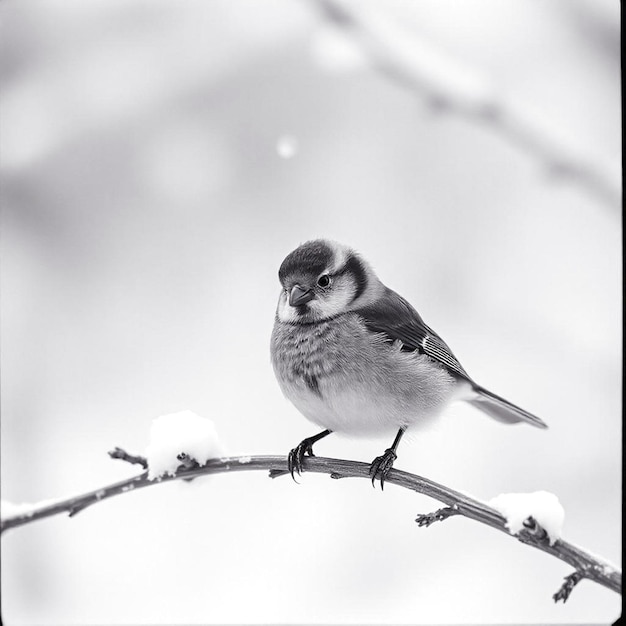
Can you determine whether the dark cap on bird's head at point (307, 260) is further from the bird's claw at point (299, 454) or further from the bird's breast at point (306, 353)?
the bird's claw at point (299, 454)

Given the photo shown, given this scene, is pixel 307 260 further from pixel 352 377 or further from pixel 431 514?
pixel 431 514

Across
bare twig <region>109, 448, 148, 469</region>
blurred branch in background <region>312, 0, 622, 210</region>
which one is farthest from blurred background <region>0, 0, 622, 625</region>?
bare twig <region>109, 448, 148, 469</region>

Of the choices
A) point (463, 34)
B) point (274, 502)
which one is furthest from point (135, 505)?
point (463, 34)

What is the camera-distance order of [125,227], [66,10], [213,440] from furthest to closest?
1. [125,227]
2. [66,10]
3. [213,440]

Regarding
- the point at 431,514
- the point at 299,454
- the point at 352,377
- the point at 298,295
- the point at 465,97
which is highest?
the point at 465,97

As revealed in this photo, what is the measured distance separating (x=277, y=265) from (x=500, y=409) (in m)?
0.42

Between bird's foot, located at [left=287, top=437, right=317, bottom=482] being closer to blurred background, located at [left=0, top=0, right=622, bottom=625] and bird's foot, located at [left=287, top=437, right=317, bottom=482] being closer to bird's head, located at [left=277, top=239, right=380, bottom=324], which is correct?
blurred background, located at [left=0, top=0, right=622, bottom=625]

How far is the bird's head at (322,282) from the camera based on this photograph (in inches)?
41.6

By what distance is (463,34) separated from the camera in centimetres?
111

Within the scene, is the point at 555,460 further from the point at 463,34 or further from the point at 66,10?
the point at 66,10

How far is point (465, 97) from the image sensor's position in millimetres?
1054

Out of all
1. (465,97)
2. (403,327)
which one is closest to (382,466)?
(403,327)

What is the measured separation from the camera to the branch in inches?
30.7

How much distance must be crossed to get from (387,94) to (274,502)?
745mm
